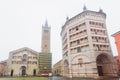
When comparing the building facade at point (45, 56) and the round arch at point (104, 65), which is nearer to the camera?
the round arch at point (104, 65)

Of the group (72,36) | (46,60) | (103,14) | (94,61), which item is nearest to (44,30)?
(46,60)

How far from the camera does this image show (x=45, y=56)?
62.9 meters

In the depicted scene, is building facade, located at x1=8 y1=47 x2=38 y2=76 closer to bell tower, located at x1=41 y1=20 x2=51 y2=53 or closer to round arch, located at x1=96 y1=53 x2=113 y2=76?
bell tower, located at x1=41 y1=20 x2=51 y2=53

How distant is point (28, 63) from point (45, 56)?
9347 millimetres

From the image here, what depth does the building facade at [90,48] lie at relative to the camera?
3060 cm

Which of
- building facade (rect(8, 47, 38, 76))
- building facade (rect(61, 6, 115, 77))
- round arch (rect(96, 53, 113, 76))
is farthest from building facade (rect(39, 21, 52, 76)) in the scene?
round arch (rect(96, 53, 113, 76))

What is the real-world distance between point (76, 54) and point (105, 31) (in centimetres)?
1050

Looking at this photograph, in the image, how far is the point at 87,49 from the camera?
104 ft

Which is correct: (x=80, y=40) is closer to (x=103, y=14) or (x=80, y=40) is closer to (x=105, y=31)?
(x=105, y=31)

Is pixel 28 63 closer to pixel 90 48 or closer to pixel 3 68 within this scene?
pixel 3 68

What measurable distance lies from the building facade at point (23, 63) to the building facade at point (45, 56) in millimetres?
2711

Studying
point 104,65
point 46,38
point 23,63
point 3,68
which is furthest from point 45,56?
point 104,65

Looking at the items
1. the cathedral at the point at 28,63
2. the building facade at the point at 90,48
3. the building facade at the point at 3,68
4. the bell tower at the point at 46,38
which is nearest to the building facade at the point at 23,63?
the cathedral at the point at 28,63

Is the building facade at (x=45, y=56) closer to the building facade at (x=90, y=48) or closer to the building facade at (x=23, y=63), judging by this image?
the building facade at (x=23, y=63)
